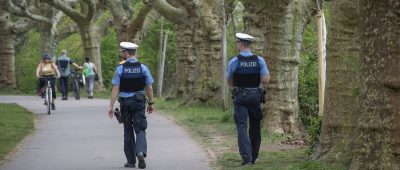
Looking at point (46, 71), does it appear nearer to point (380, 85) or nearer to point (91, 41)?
point (380, 85)

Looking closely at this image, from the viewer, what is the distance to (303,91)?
18.4 m

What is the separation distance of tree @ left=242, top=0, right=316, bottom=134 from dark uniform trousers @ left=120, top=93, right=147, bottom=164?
178 inches

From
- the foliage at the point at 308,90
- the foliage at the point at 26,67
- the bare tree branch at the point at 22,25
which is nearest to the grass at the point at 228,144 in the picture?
the foliage at the point at 308,90

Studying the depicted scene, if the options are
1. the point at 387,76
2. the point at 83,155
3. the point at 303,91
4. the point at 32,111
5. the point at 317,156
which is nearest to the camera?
the point at 387,76

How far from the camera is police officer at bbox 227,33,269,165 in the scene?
11844 millimetres

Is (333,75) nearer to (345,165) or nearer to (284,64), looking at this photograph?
(345,165)

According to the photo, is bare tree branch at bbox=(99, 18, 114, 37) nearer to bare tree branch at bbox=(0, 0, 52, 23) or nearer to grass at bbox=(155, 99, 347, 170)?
bare tree branch at bbox=(0, 0, 52, 23)

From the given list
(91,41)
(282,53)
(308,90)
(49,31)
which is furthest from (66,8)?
(282,53)

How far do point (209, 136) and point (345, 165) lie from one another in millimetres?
6244

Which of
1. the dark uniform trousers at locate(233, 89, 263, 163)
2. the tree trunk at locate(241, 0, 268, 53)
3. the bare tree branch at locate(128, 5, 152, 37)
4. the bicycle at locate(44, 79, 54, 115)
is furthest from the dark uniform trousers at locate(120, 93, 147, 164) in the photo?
the bare tree branch at locate(128, 5, 152, 37)

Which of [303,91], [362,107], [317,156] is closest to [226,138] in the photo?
[303,91]

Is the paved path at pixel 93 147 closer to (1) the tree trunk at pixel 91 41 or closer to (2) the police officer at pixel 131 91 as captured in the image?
(2) the police officer at pixel 131 91

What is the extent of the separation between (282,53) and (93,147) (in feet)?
12.5

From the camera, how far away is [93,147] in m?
15.0
